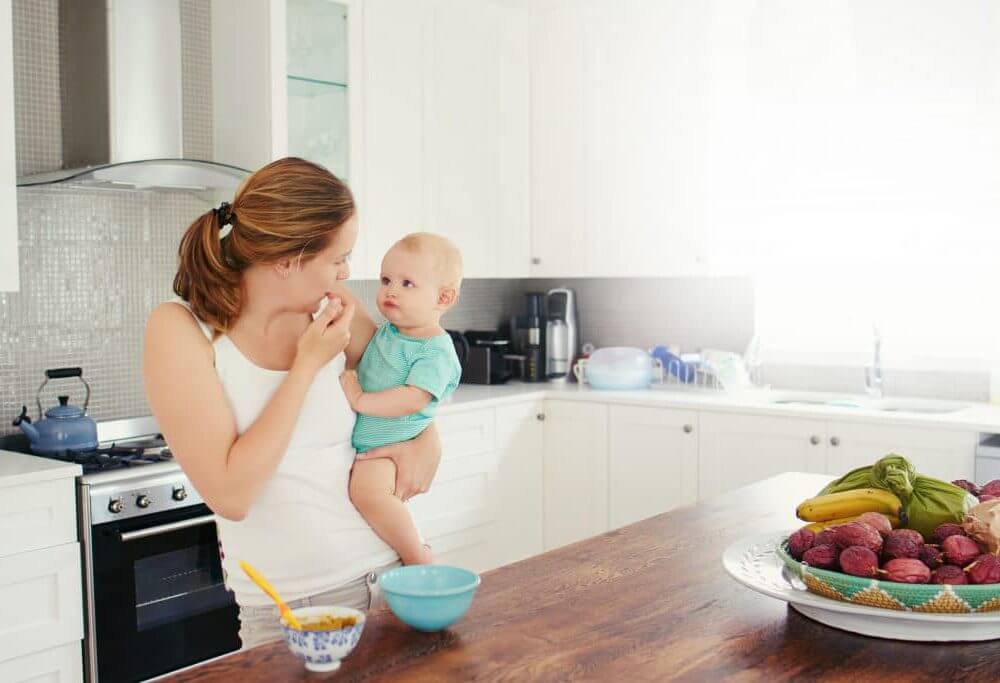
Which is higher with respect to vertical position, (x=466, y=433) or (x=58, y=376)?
(x=58, y=376)

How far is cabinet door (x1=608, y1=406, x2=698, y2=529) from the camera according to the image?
3.89 m

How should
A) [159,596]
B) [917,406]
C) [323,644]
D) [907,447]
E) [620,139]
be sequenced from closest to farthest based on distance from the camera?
[323,644], [159,596], [907,447], [917,406], [620,139]

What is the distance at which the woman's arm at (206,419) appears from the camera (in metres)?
1.56

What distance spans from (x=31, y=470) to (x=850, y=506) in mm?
2019

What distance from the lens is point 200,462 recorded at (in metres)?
1.59

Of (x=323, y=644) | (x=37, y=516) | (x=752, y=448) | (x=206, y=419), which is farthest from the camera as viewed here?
(x=752, y=448)

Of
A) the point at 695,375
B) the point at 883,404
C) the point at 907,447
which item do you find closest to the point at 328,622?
the point at 907,447

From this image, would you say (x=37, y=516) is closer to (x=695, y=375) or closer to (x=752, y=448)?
(x=752, y=448)

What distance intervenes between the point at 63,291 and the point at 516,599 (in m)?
2.29

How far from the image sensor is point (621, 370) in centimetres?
430

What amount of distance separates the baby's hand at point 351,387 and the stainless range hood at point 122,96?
1.50 m

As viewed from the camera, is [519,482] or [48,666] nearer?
[48,666]

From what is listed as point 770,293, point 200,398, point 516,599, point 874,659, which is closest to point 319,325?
point 200,398

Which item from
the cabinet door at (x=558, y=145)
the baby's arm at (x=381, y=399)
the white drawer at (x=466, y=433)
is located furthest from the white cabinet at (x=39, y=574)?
the cabinet door at (x=558, y=145)
